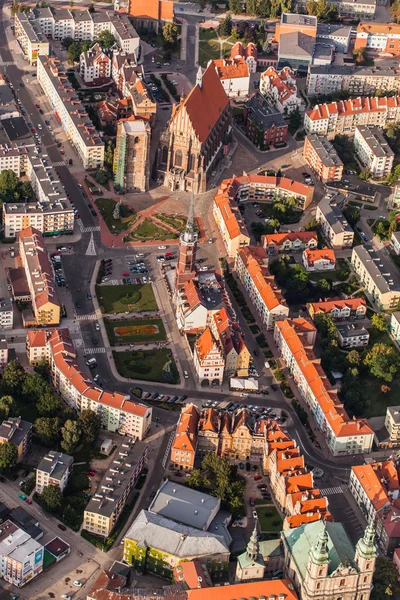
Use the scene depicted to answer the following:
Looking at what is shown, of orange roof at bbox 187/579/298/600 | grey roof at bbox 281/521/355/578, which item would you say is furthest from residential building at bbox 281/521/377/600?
orange roof at bbox 187/579/298/600

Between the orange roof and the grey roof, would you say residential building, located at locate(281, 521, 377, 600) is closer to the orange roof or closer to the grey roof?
the grey roof

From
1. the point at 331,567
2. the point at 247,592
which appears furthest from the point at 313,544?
the point at 247,592

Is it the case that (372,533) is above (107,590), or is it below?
above

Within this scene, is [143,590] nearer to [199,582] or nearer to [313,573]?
[199,582]

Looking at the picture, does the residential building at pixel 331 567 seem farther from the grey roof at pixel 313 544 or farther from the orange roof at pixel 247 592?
the orange roof at pixel 247 592

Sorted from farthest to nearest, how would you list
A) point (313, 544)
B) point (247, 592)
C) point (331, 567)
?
point (247, 592)
point (331, 567)
point (313, 544)

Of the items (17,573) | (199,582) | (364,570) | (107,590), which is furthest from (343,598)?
(17,573)

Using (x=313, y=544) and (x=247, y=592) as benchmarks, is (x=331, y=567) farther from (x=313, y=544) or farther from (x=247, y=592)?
(x=247, y=592)
